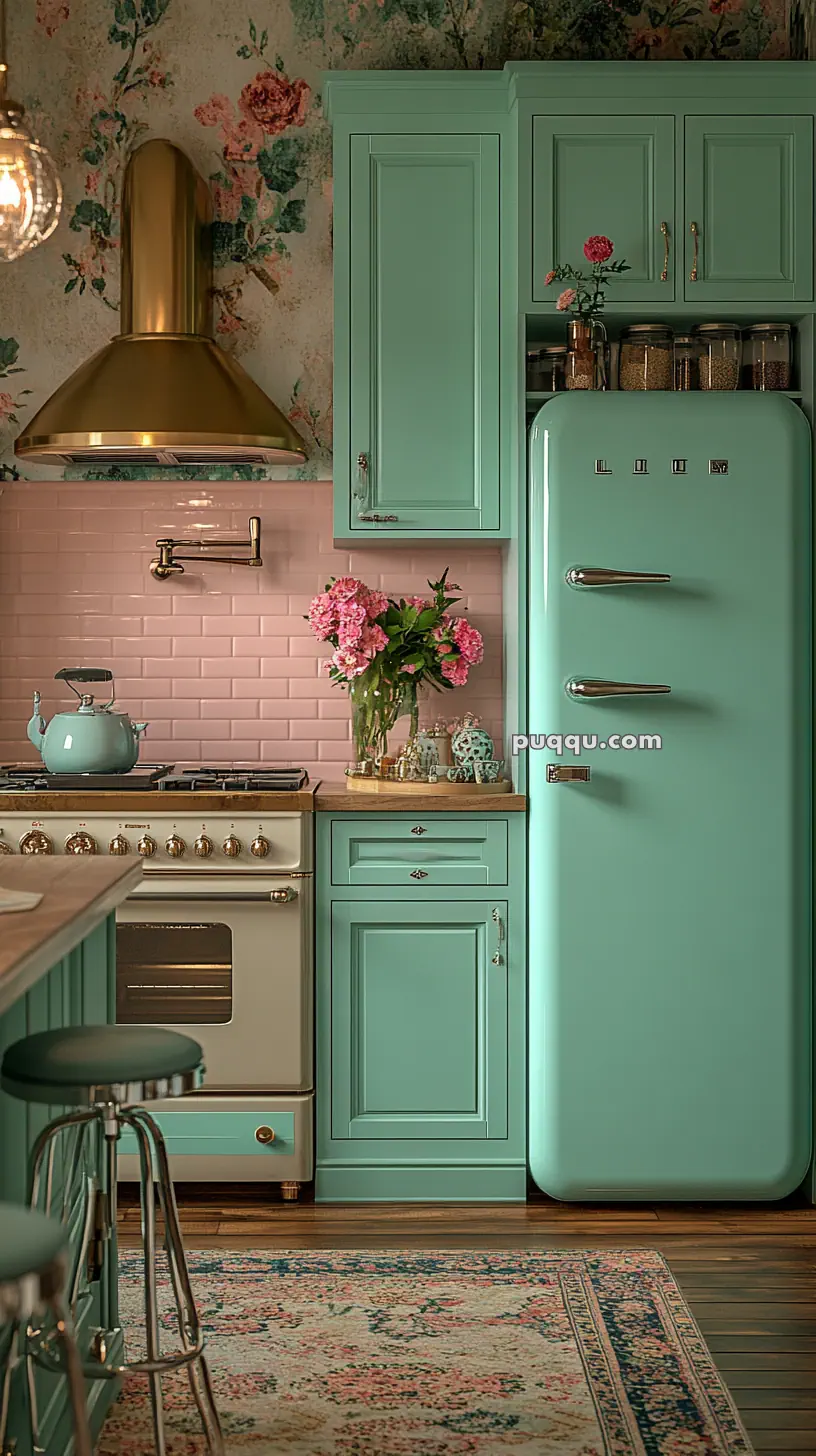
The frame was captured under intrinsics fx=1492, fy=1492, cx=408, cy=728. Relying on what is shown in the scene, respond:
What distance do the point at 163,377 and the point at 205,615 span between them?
769 millimetres

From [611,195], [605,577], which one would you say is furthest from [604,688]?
[611,195]

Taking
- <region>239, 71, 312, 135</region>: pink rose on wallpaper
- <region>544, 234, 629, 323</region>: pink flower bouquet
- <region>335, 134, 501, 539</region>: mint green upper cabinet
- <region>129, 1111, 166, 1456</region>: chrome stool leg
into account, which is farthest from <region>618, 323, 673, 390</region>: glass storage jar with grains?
<region>129, 1111, 166, 1456</region>: chrome stool leg

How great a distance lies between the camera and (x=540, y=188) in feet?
12.5

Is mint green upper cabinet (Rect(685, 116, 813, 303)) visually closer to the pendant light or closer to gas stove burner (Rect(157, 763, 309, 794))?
gas stove burner (Rect(157, 763, 309, 794))

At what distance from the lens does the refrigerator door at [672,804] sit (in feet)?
12.2

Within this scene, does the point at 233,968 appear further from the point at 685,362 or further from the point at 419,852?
the point at 685,362

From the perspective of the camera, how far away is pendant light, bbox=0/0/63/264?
7.97ft

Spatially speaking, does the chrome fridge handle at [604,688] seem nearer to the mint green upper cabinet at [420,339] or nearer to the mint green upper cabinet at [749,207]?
the mint green upper cabinet at [420,339]

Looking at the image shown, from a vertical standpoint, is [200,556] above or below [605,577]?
above

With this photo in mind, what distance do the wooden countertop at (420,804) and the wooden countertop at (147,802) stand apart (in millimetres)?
72

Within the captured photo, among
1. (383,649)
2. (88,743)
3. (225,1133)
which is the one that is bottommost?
(225,1133)

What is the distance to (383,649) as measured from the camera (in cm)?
403

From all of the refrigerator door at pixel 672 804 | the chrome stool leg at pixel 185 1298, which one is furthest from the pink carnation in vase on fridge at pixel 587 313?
the chrome stool leg at pixel 185 1298

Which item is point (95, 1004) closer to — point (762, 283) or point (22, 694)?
point (22, 694)
